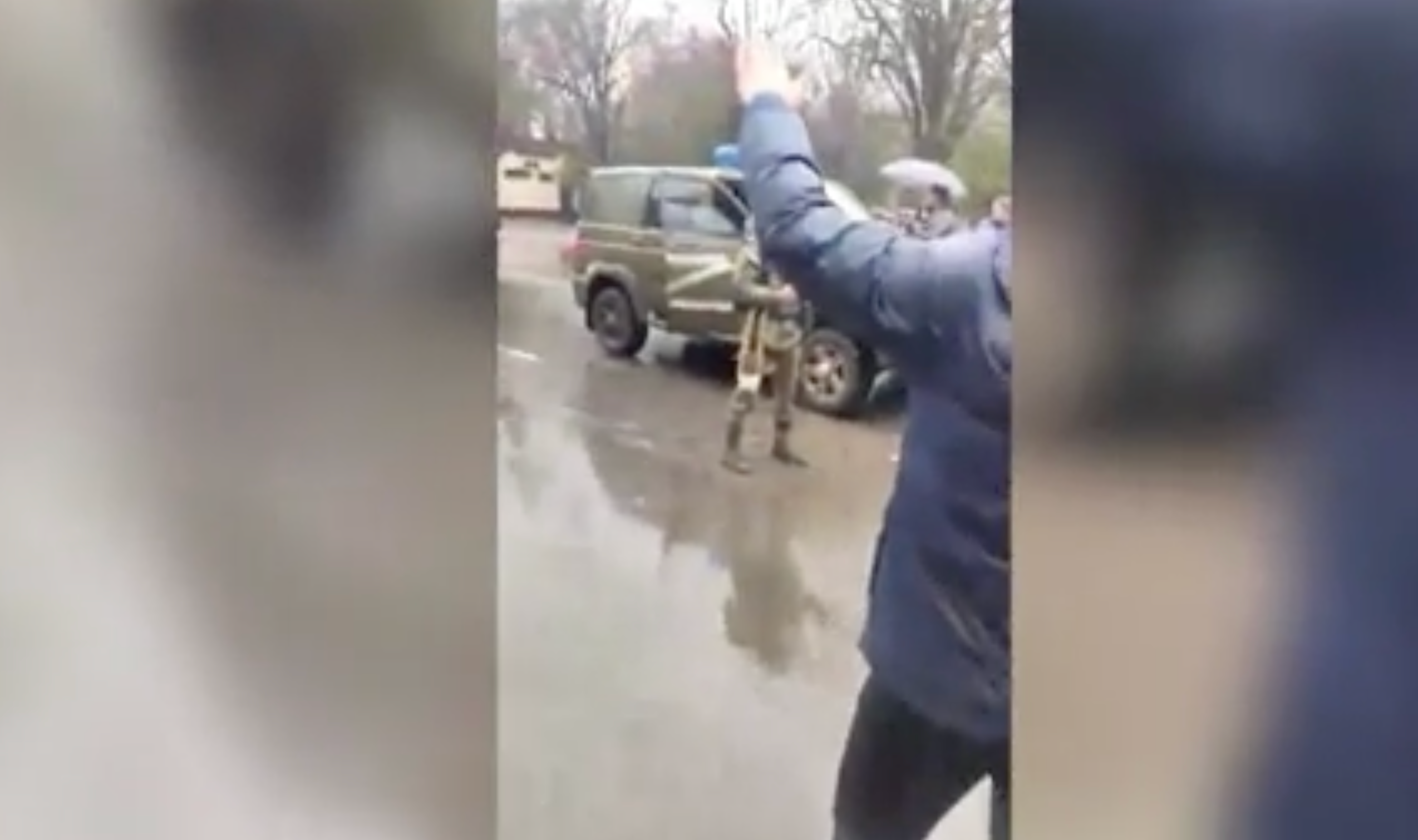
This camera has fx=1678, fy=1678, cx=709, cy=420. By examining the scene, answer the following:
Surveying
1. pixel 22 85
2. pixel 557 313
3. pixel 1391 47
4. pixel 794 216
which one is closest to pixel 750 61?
pixel 794 216

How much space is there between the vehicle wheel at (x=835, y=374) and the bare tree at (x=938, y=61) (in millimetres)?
121

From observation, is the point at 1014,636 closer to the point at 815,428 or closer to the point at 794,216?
the point at 815,428

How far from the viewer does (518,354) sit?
1.07 meters

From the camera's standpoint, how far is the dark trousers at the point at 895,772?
3.13 feet

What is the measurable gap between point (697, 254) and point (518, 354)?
0.14 meters

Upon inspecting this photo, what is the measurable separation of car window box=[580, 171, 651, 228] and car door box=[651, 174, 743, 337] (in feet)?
0.03

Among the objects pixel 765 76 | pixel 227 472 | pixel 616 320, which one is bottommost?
pixel 227 472

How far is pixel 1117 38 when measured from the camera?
869mm

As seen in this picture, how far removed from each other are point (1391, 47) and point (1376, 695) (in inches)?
12.3

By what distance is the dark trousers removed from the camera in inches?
37.5

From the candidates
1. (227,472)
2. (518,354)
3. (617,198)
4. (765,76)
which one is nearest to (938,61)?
(765,76)

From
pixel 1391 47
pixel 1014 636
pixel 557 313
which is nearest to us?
pixel 1391 47

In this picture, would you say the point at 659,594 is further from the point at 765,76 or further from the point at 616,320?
the point at 765,76

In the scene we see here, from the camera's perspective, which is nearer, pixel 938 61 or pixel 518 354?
pixel 938 61
